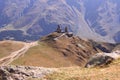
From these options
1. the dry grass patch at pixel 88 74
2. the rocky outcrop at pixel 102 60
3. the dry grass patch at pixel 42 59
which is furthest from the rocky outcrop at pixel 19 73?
the dry grass patch at pixel 42 59

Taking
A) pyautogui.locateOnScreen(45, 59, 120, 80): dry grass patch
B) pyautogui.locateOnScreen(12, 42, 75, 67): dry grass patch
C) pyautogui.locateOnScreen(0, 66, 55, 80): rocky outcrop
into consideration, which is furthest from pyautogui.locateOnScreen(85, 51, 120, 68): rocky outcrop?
pyautogui.locateOnScreen(12, 42, 75, 67): dry grass patch

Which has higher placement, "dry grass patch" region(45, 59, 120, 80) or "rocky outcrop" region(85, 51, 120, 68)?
"rocky outcrop" region(85, 51, 120, 68)

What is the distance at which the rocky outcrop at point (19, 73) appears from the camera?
37781 millimetres

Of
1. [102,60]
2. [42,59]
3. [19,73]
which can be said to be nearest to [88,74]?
[19,73]

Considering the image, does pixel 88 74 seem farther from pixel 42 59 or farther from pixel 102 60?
pixel 42 59

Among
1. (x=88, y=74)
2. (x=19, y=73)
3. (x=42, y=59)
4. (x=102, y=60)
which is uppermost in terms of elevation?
(x=102, y=60)

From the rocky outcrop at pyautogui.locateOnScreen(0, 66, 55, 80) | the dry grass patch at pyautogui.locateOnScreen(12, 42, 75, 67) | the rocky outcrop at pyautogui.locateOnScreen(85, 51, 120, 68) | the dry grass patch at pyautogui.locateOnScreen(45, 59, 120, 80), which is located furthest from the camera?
the dry grass patch at pyautogui.locateOnScreen(12, 42, 75, 67)

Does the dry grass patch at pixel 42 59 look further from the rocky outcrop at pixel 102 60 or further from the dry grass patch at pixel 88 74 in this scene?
the dry grass patch at pixel 88 74

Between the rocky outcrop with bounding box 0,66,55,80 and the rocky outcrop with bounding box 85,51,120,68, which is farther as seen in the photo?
the rocky outcrop with bounding box 85,51,120,68

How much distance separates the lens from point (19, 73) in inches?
1518

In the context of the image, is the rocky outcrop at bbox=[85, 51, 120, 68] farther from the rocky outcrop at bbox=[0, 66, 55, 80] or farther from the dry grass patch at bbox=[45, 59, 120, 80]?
the rocky outcrop at bbox=[0, 66, 55, 80]

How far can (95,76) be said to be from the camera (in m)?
37.3

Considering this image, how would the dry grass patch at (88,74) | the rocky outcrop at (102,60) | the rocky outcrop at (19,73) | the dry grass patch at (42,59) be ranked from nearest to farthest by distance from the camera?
the dry grass patch at (88,74) → the rocky outcrop at (19,73) → the rocky outcrop at (102,60) → the dry grass patch at (42,59)

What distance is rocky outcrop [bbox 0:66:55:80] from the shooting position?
124ft
